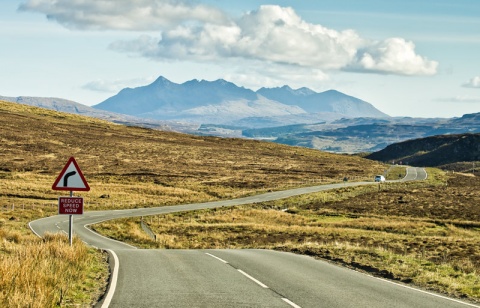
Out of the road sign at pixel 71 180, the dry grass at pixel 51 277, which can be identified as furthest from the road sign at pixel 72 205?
the dry grass at pixel 51 277

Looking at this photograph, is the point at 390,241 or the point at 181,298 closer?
the point at 181,298

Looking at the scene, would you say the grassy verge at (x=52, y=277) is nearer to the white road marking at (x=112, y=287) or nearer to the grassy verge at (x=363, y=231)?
the white road marking at (x=112, y=287)

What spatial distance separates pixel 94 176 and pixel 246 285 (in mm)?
81344

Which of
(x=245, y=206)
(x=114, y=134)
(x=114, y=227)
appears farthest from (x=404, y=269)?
(x=114, y=134)

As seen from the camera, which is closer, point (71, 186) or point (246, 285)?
point (246, 285)

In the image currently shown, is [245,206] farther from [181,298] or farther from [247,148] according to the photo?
[247,148]

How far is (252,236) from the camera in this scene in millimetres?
40375

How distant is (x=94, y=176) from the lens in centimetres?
9119

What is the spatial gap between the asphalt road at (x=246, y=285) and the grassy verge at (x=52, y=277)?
56 cm

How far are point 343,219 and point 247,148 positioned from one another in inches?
4305

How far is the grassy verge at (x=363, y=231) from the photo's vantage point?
61.6 ft

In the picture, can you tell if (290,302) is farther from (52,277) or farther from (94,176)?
(94,176)

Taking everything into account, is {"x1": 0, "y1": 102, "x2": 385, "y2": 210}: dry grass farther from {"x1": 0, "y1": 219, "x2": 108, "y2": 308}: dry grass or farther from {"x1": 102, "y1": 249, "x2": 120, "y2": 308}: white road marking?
{"x1": 0, "y1": 219, "x2": 108, "y2": 308}: dry grass

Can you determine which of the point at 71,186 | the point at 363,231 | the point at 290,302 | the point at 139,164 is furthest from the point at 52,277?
the point at 139,164
